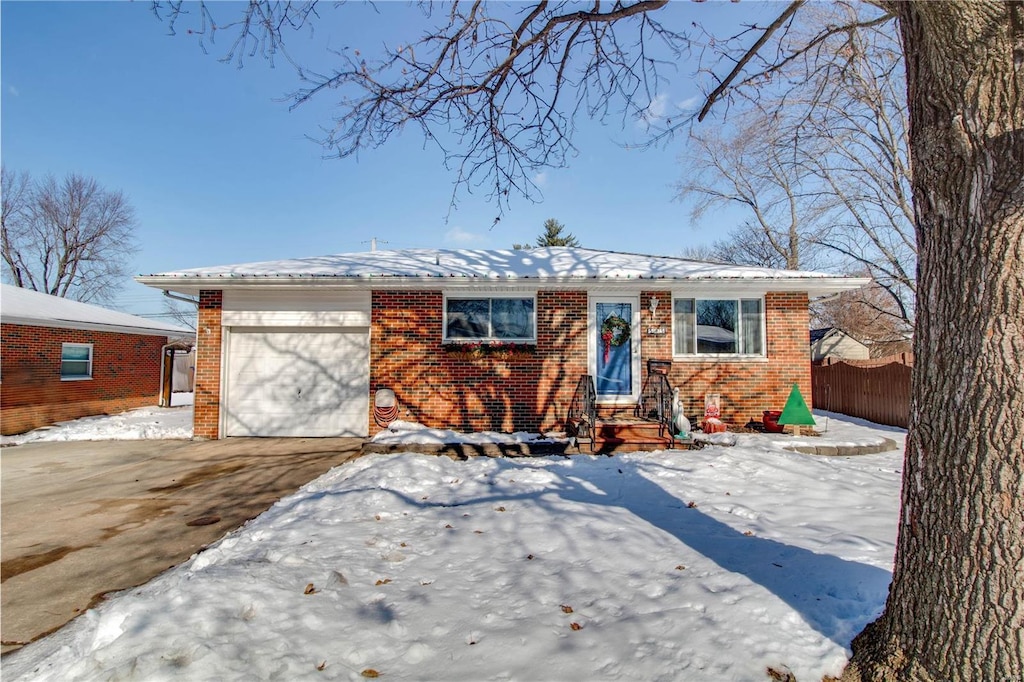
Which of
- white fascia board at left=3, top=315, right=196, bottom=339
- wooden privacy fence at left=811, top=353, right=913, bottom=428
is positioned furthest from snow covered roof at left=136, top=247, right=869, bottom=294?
white fascia board at left=3, top=315, right=196, bottom=339

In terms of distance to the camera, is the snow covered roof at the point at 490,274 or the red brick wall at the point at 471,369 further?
the red brick wall at the point at 471,369

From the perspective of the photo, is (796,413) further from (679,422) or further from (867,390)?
(867,390)

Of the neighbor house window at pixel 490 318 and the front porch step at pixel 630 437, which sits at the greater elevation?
the neighbor house window at pixel 490 318

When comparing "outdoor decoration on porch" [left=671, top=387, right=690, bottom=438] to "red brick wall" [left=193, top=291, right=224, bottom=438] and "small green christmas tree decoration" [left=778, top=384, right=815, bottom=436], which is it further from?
"red brick wall" [left=193, top=291, right=224, bottom=438]

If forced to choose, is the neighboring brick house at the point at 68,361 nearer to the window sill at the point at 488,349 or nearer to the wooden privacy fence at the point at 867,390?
the window sill at the point at 488,349

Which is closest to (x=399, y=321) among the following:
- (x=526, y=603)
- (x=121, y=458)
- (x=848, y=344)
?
(x=121, y=458)

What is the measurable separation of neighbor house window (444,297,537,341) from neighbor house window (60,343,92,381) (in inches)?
436

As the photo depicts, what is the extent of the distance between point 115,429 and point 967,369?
43.6 feet

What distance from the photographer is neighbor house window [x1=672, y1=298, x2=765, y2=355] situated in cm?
887

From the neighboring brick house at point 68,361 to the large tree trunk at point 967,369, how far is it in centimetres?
1571

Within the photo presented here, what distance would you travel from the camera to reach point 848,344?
2181 cm

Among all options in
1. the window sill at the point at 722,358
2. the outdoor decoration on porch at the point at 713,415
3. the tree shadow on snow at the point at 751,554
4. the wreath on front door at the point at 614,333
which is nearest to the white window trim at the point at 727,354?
the window sill at the point at 722,358

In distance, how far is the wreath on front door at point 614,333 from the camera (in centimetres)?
873

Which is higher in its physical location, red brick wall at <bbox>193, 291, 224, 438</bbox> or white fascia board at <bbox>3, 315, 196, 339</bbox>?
white fascia board at <bbox>3, 315, 196, 339</bbox>
